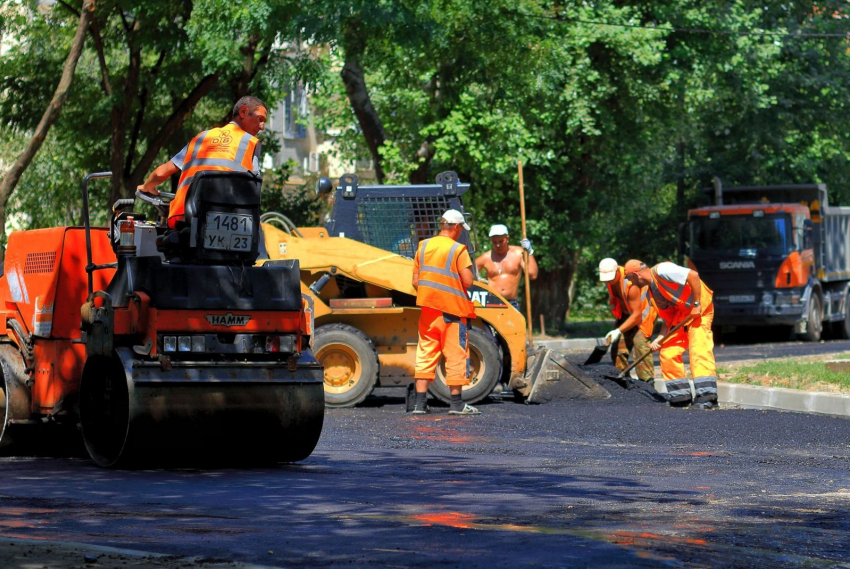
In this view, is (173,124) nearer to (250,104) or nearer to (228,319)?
(250,104)

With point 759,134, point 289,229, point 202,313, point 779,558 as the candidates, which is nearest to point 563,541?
point 779,558

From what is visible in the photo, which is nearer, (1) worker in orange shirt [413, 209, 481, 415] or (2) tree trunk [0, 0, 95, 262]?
(1) worker in orange shirt [413, 209, 481, 415]

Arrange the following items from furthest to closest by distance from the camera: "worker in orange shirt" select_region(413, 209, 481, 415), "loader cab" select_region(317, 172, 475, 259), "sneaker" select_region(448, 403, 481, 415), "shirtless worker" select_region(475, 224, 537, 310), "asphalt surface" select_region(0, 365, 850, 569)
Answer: "shirtless worker" select_region(475, 224, 537, 310) < "loader cab" select_region(317, 172, 475, 259) < "sneaker" select_region(448, 403, 481, 415) < "worker in orange shirt" select_region(413, 209, 481, 415) < "asphalt surface" select_region(0, 365, 850, 569)

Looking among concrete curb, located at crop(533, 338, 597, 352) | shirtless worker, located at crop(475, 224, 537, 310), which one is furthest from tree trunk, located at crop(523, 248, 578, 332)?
shirtless worker, located at crop(475, 224, 537, 310)

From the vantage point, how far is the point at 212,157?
8344mm

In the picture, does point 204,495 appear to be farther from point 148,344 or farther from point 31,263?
point 31,263

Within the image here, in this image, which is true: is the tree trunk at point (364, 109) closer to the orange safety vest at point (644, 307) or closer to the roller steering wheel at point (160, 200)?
the orange safety vest at point (644, 307)

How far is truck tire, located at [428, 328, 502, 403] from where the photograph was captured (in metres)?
13.6

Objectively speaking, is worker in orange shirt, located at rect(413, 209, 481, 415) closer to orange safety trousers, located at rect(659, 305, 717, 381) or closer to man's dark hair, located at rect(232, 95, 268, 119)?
orange safety trousers, located at rect(659, 305, 717, 381)

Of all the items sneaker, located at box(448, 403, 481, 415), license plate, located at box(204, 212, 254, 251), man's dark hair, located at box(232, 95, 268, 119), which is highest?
man's dark hair, located at box(232, 95, 268, 119)

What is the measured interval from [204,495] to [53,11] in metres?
17.1

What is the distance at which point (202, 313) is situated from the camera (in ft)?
27.1

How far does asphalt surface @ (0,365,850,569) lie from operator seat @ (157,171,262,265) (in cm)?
123

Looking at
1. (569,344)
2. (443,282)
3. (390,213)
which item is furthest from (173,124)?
(443,282)
